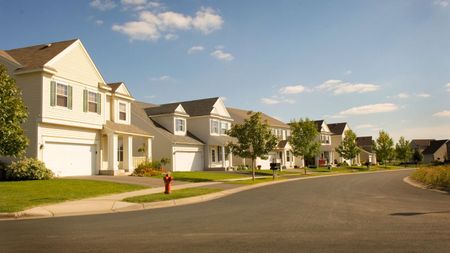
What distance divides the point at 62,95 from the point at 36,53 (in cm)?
354

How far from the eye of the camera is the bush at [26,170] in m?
24.1

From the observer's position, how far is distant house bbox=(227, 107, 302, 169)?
56891 millimetres

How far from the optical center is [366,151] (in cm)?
10212

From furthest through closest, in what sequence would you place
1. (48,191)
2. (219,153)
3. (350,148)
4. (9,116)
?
(350,148), (219,153), (48,191), (9,116)

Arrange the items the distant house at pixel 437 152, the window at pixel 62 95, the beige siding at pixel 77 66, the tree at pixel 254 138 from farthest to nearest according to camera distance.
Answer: the distant house at pixel 437 152
the tree at pixel 254 138
the beige siding at pixel 77 66
the window at pixel 62 95

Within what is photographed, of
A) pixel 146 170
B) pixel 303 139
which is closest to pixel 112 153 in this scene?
pixel 146 170

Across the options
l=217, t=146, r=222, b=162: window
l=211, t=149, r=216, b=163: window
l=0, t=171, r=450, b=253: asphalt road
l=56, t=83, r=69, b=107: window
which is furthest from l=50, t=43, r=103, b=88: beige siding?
l=217, t=146, r=222, b=162: window

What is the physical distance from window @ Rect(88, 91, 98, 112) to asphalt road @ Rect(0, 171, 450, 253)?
17.5 m

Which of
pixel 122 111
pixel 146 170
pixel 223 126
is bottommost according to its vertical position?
pixel 146 170

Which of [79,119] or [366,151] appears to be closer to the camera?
[79,119]

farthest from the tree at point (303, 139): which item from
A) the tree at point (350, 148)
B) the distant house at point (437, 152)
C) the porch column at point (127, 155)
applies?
the distant house at point (437, 152)

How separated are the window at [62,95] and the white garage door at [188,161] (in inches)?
613

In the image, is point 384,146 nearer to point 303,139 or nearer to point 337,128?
point 337,128

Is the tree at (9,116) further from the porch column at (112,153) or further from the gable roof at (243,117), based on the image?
the gable roof at (243,117)
